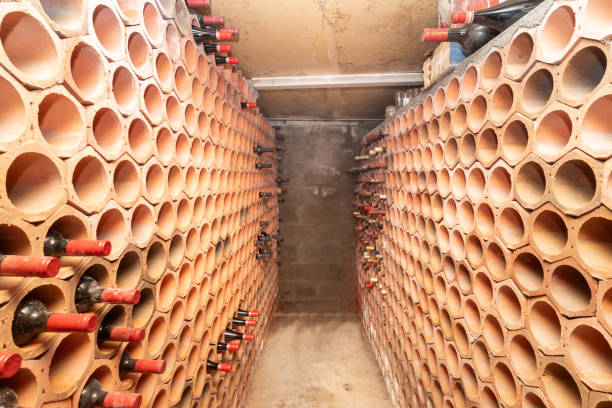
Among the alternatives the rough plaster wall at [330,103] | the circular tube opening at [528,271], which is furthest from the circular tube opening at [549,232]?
the rough plaster wall at [330,103]

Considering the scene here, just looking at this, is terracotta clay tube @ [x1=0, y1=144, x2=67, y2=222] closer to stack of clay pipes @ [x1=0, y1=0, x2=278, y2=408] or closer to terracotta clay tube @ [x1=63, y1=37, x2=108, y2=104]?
stack of clay pipes @ [x1=0, y1=0, x2=278, y2=408]

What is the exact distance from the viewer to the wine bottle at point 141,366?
1.28 metres

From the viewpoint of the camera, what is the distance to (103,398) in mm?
1105

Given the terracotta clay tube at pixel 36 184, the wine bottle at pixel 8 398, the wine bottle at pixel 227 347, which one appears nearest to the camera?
the wine bottle at pixel 8 398

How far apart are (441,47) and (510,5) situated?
620 millimetres

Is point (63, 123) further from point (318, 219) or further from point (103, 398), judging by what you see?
point (318, 219)

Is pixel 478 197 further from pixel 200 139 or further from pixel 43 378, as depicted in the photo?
pixel 43 378

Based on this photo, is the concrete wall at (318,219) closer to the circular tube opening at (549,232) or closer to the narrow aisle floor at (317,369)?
the narrow aisle floor at (317,369)

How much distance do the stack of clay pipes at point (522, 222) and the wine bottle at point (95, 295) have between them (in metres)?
1.51

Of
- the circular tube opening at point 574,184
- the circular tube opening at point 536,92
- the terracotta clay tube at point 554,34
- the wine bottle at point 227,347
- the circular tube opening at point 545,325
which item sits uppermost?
the terracotta clay tube at point 554,34

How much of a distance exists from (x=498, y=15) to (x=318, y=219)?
4.77 m

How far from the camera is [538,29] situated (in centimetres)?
120

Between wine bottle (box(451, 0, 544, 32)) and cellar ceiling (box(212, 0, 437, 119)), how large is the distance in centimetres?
71

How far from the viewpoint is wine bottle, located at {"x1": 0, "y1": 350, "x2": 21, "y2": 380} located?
0.67 m
